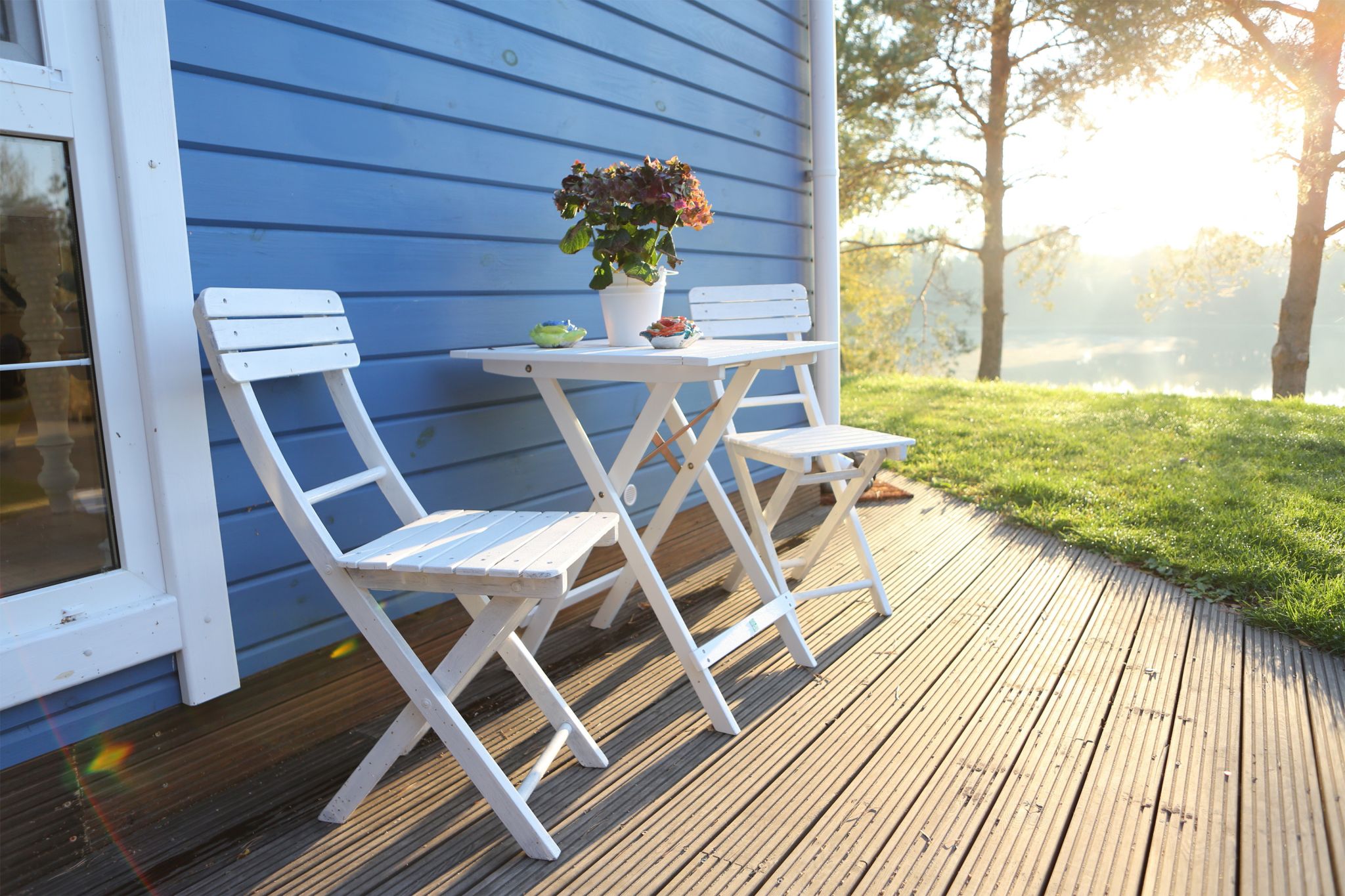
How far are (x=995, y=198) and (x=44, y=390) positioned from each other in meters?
11.9

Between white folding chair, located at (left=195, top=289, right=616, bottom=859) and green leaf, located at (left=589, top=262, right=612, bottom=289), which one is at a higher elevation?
green leaf, located at (left=589, top=262, right=612, bottom=289)

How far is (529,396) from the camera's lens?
2652 mm

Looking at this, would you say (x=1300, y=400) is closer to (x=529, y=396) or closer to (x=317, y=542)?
(x=529, y=396)

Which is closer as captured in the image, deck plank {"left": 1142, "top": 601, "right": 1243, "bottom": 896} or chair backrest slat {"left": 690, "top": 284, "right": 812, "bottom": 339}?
deck plank {"left": 1142, "top": 601, "right": 1243, "bottom": 896}

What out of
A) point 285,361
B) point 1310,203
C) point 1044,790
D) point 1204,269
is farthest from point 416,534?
point 1204,269

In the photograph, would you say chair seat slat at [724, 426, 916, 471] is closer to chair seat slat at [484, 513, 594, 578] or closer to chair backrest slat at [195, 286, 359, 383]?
chair seat slat at [484, 513, 594, 578]

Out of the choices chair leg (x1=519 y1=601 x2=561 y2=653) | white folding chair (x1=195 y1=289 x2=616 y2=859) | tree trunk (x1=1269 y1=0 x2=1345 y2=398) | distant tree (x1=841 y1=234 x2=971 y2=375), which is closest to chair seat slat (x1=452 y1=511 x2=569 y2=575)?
white folding chair (x1=195 y1=289 x2=616 y2=859)

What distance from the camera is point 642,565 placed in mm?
2098

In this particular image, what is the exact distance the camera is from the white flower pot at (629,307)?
2369mm

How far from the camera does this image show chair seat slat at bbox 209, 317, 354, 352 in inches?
62.6

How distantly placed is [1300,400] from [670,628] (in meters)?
6.63

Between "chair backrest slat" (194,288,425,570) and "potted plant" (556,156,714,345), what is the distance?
0.71 metres

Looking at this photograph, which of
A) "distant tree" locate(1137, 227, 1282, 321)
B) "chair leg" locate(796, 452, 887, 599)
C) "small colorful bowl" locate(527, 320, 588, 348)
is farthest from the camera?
"distant tree" locate(1137, 227, 1282, 321)

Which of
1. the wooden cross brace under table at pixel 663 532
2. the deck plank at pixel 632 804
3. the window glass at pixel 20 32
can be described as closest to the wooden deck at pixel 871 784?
the deck plank at pixel 632 804
